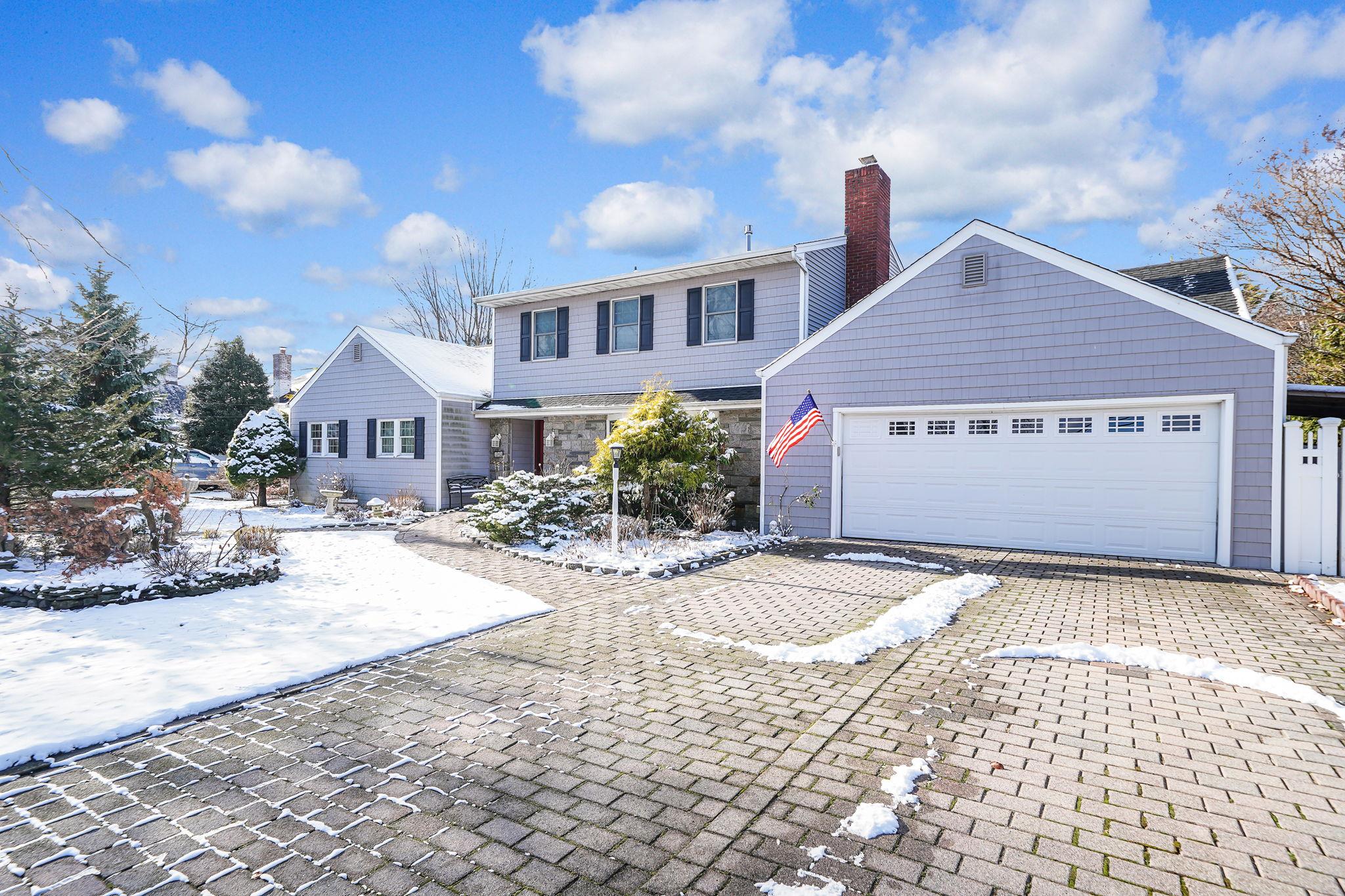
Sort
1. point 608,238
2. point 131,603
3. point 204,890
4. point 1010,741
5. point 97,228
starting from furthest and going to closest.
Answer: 1. point 608,238
2. point 131,603
3. point 97,228
4. point 1010,741
5. point 204,890

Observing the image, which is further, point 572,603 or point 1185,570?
point 1185,570

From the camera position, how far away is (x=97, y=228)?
428 cm

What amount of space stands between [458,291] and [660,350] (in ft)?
69.1

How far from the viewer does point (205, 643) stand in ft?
18.0

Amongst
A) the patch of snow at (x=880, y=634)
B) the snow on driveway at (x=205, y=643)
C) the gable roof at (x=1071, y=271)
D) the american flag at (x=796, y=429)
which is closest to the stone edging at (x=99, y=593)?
the snow on driveway at (x=205, y=643)

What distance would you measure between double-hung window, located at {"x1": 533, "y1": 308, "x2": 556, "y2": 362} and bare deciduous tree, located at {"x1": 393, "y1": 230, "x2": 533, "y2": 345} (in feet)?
52.1

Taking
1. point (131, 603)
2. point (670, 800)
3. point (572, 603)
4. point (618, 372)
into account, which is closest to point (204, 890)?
point (670, 800)

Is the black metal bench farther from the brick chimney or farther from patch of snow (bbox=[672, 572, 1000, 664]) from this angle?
patch of snow (bbox=[672, 572, 1000, 664])

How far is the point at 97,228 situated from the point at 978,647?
275 inches

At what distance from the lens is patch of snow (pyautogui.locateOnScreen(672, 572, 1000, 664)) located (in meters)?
5.14

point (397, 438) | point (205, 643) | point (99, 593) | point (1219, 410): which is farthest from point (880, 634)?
point (397, 438)

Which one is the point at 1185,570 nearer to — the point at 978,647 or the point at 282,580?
the point at 978,647

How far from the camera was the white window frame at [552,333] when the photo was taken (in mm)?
16703

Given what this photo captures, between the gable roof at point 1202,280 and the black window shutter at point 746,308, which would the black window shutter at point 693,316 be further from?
the gable roof at point 1202,280
